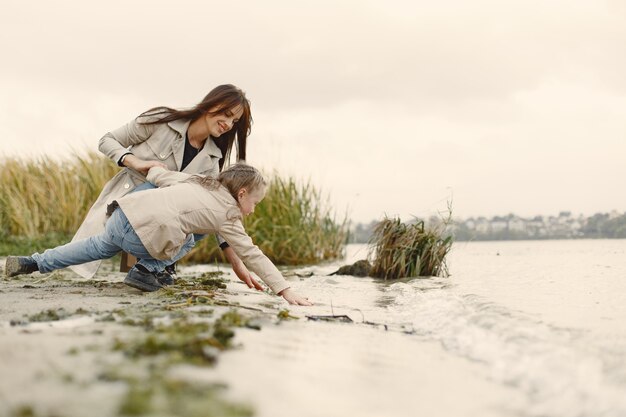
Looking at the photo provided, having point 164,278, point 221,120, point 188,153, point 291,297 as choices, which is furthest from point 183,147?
point 291,297

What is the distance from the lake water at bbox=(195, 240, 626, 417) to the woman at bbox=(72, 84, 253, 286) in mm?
1052

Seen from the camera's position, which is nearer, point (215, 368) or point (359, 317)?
point (215, 368)

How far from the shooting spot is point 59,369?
1.79 m

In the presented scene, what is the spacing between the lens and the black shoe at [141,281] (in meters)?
4.12

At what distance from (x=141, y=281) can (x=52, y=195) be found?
786cm

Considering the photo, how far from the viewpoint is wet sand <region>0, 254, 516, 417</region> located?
5.35 feet

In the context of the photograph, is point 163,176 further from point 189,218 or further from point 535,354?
point 535,354

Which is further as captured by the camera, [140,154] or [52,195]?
[52,195]

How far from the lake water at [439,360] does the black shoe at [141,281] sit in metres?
0.53

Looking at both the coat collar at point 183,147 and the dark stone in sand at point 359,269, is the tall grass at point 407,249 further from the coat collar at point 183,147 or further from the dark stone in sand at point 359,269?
the coat collar at point 183,147

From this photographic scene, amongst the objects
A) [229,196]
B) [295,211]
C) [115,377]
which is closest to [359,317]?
[229,196]

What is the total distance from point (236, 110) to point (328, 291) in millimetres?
1597

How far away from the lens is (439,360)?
2439 millimetres

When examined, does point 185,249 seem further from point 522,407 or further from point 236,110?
point 522,407
